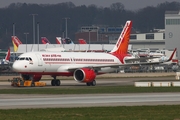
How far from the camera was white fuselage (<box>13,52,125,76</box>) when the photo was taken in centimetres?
6588

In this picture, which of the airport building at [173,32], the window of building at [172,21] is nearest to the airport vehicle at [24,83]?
the airport building at [173,32]

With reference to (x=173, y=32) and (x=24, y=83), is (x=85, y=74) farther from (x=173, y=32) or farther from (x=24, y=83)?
(x=173, y=32)

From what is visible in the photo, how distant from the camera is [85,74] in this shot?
66.9 meters

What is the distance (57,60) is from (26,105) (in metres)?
28.9

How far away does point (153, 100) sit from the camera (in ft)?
139

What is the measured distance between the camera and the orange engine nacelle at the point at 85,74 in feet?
219

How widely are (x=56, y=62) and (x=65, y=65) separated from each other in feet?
4.45

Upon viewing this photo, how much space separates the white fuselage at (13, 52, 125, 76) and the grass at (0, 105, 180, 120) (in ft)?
99.1

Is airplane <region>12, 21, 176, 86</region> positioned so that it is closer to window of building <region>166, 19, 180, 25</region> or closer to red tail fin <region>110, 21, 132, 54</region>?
red tail fin <region>110, 21, 132, 54</region>

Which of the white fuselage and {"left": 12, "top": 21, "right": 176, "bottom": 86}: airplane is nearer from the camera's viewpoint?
the white fuselage

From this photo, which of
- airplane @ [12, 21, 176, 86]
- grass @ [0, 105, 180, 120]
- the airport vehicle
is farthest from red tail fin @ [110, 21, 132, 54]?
grass @ [0, 105, 180, 120]

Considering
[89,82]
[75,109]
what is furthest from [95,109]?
[89,82]

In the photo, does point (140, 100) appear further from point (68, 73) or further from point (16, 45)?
point (16, 45)

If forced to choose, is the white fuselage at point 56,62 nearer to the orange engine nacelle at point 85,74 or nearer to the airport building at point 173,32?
the orange engine nacelle at point 85,74
